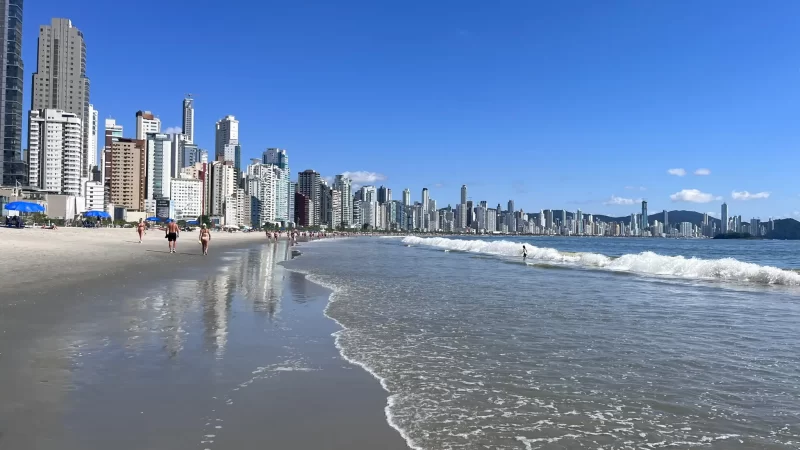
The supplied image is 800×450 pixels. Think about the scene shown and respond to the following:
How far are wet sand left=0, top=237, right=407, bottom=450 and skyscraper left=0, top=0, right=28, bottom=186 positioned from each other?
626ft

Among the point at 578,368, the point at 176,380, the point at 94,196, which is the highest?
the point at 94,196

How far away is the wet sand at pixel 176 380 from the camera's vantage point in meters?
4.79

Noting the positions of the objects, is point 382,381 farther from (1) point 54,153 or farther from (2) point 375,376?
(1) point 54,153


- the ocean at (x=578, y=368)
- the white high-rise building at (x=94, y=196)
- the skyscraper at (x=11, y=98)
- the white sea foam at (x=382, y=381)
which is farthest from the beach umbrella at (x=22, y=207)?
the white high-rise building at (x=94, y=196)

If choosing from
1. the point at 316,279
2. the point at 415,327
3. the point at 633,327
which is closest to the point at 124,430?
the point at 415,327

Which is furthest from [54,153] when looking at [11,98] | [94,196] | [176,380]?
[176,380]

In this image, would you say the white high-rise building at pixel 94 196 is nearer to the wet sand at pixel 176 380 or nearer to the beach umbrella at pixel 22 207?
the beach umbrella at pixel 22 207

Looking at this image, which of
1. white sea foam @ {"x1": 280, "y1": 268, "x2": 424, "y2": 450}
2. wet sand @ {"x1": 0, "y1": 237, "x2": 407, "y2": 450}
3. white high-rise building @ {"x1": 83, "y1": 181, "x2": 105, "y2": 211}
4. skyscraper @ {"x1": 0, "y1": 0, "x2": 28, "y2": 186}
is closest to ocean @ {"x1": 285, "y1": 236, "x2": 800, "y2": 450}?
white sea foam @ {"x1": 280, "y1": 268, "x2": 424, "y2": 450}

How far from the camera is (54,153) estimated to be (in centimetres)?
17362

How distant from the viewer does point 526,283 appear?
21828mm

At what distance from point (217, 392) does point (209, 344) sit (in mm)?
2713

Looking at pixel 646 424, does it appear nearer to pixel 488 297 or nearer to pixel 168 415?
pixel 168 415

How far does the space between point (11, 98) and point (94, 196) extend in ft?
132

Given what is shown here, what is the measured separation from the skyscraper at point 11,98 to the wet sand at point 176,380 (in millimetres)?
190851
